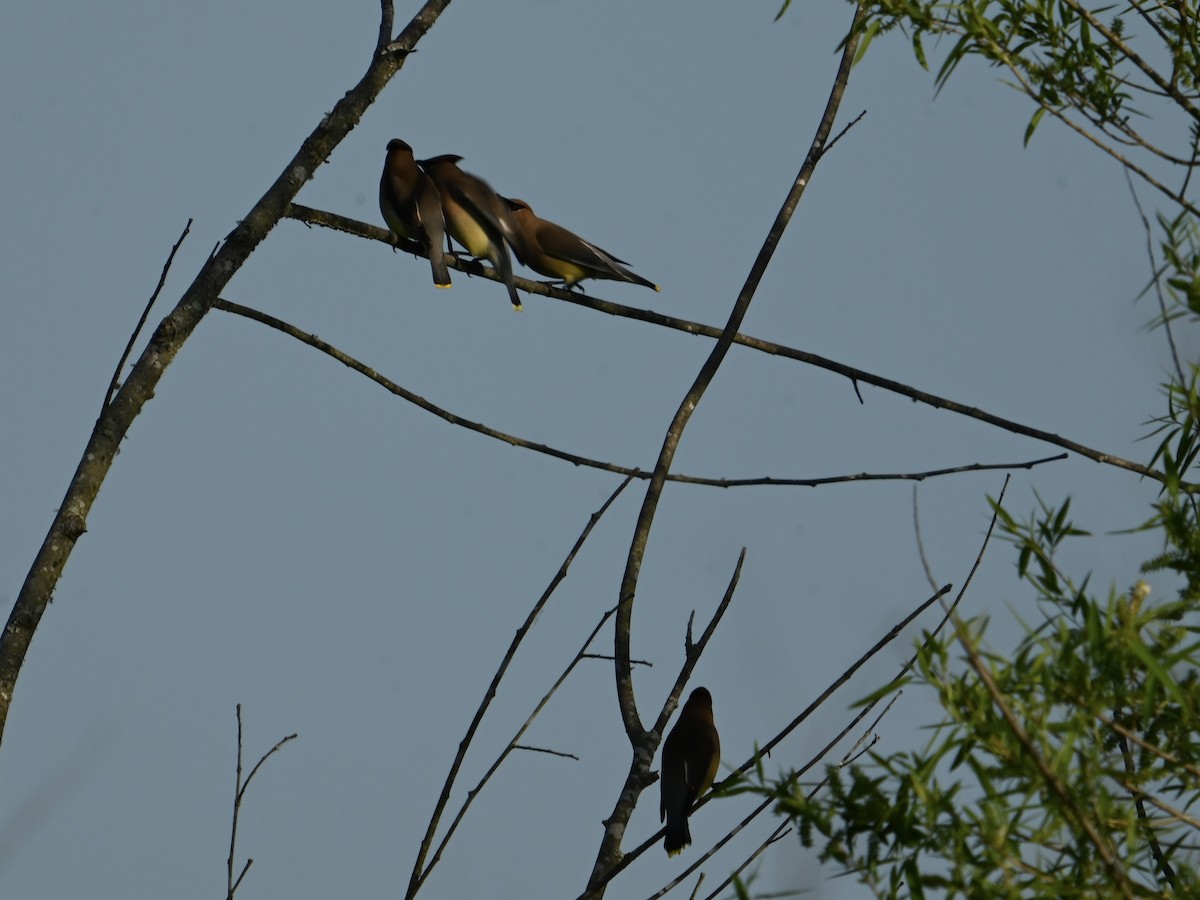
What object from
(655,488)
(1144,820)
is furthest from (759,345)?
(1144,820)

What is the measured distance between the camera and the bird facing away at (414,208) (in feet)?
21.1

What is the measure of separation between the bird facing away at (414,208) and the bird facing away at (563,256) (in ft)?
2.32

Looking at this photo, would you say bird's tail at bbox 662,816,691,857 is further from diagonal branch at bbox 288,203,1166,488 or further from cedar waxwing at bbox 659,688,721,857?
diagonal branch at bbox 288,203,1166,488

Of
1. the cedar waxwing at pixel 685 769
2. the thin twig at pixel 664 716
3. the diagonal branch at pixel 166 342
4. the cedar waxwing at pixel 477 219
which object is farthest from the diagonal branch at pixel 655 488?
the cedar waxwing at pixel 477 219

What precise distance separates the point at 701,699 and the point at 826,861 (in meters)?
4.80

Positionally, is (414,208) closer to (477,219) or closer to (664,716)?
(477,219)

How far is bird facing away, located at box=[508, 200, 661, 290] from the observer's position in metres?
7.51

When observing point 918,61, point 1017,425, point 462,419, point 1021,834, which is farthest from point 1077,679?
point 462,419

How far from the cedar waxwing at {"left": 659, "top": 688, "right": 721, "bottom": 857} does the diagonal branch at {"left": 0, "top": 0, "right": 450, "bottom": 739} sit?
10.3ft

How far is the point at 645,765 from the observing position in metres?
3.59

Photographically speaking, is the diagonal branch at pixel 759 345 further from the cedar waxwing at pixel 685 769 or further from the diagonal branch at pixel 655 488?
the cedar waxwing at pixel 685 769

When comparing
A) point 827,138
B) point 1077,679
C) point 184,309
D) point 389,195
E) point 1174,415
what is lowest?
point 1077,679

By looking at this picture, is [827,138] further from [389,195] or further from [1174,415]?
[389,195]

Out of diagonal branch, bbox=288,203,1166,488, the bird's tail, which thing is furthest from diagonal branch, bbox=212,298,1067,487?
the bird's tail
